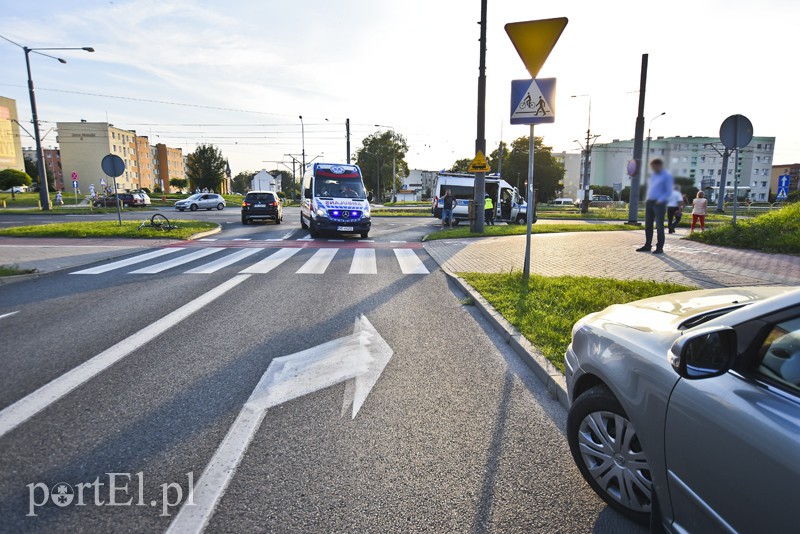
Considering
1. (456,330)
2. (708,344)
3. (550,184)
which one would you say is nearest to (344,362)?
(456,330)

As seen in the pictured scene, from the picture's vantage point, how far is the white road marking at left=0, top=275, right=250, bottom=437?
3.43 metres

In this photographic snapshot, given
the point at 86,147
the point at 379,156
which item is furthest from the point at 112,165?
the point at 86,147

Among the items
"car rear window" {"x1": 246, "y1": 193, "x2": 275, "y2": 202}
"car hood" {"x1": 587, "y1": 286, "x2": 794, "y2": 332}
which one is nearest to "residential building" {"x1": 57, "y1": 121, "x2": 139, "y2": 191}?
"car rear window" {"x1": 246, "y1": 193, "x2": 275, "y2": 202}

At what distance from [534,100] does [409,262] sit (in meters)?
5.35

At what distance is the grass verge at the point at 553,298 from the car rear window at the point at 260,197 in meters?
17.6

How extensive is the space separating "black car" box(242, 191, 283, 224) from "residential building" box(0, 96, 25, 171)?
70.0 meters

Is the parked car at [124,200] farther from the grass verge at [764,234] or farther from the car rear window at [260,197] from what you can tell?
the grass verge at [764,234]

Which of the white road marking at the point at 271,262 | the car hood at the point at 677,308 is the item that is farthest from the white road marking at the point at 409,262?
the car hood at the point at 677,308

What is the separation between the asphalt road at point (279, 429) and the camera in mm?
2418

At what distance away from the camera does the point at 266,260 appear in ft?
37.7

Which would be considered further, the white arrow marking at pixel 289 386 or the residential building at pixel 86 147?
the residential building at pixel 86 147

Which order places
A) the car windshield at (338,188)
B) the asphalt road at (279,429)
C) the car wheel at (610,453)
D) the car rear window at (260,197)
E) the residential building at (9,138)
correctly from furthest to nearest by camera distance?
the residential building at (9,138) < the car rear window at (260,197) < the car windshield at (338,188) < the asphalt road at (279,429) < the car wheel at (610,453)

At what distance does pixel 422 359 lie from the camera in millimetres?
4711

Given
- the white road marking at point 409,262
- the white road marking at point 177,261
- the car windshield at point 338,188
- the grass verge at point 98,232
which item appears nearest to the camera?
the white road marking at point 177,261
